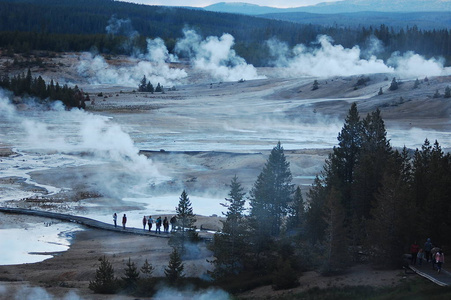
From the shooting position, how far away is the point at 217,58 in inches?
4577

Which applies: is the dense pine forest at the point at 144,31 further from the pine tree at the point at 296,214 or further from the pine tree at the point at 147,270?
the pine tree at the point at 147,270

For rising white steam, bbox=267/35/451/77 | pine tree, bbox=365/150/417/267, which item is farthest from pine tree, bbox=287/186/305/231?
rising white steam, bbox=267/35/451/77

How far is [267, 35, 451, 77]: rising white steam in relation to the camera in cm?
9013

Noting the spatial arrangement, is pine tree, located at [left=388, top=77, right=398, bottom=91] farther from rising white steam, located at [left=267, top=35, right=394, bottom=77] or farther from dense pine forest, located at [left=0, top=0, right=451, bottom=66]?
dense pine forest, located at [left=0, top=0, right=451, bottom=66]

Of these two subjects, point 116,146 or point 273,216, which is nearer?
point 273,216

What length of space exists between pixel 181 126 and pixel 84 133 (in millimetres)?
9385

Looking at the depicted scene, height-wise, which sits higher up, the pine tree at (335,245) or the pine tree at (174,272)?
the pine tree at (335,245)

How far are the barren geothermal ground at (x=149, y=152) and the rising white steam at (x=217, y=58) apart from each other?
66.2 ft

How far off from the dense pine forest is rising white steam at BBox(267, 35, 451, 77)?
2503 millimetres

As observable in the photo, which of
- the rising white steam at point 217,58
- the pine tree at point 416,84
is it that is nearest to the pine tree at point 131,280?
the pine tree at point 416,84

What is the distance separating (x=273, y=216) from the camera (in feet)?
81.3

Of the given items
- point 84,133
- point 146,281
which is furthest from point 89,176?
point 146,281

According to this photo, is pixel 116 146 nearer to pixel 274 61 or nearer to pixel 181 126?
pixel 181 126

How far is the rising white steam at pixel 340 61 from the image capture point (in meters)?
90.1
